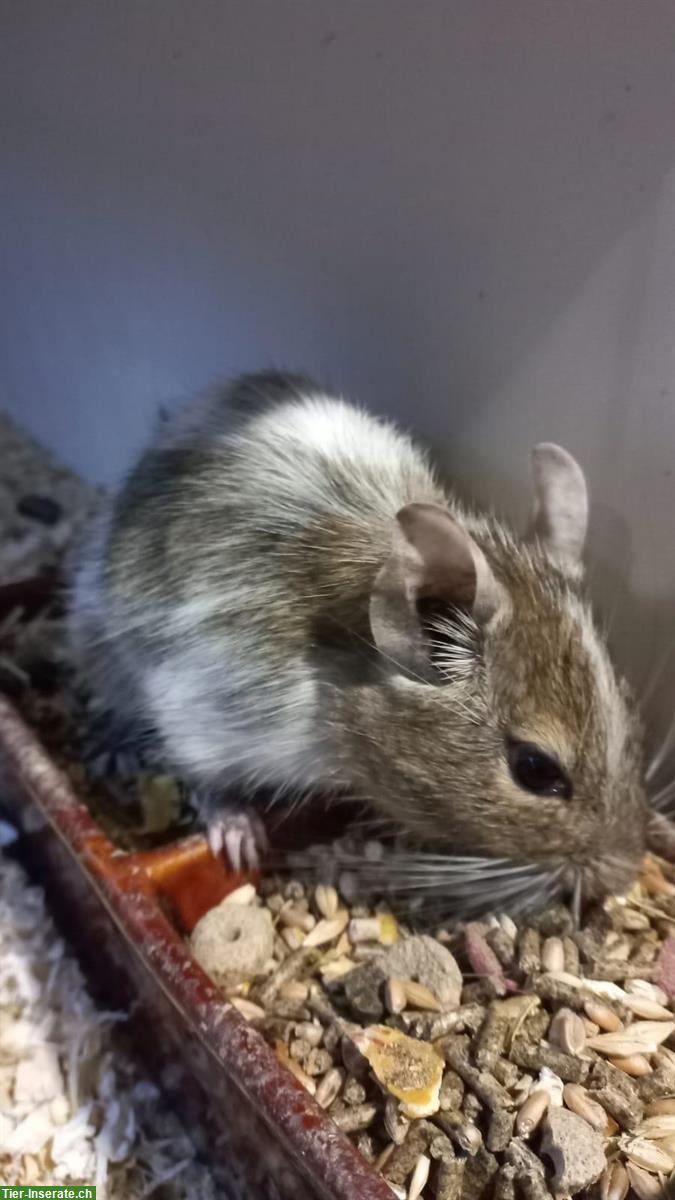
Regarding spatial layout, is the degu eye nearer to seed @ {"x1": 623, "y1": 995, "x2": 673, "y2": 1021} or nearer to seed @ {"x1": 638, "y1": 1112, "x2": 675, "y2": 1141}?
seed @ {"x1": 623, "y1": 995, "x2": 673, "y2": 1021}

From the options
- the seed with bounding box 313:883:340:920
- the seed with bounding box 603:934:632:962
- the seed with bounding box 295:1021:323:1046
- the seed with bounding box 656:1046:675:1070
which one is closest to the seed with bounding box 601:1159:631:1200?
the seed with bounding box 656:1046:675:1070

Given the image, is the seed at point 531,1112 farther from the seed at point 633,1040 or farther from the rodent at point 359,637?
the rodent at point 359,637

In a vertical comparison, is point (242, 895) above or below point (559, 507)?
below

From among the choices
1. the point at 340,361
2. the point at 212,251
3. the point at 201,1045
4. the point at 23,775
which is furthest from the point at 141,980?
the point at 212,251

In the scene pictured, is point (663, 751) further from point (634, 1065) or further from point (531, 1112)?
point (531, 1112)

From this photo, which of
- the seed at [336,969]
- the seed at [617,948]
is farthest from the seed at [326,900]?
the seed at [617,948]

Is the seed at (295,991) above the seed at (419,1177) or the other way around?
above

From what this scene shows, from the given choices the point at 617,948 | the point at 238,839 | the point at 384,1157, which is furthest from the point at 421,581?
the point at 384,1157
